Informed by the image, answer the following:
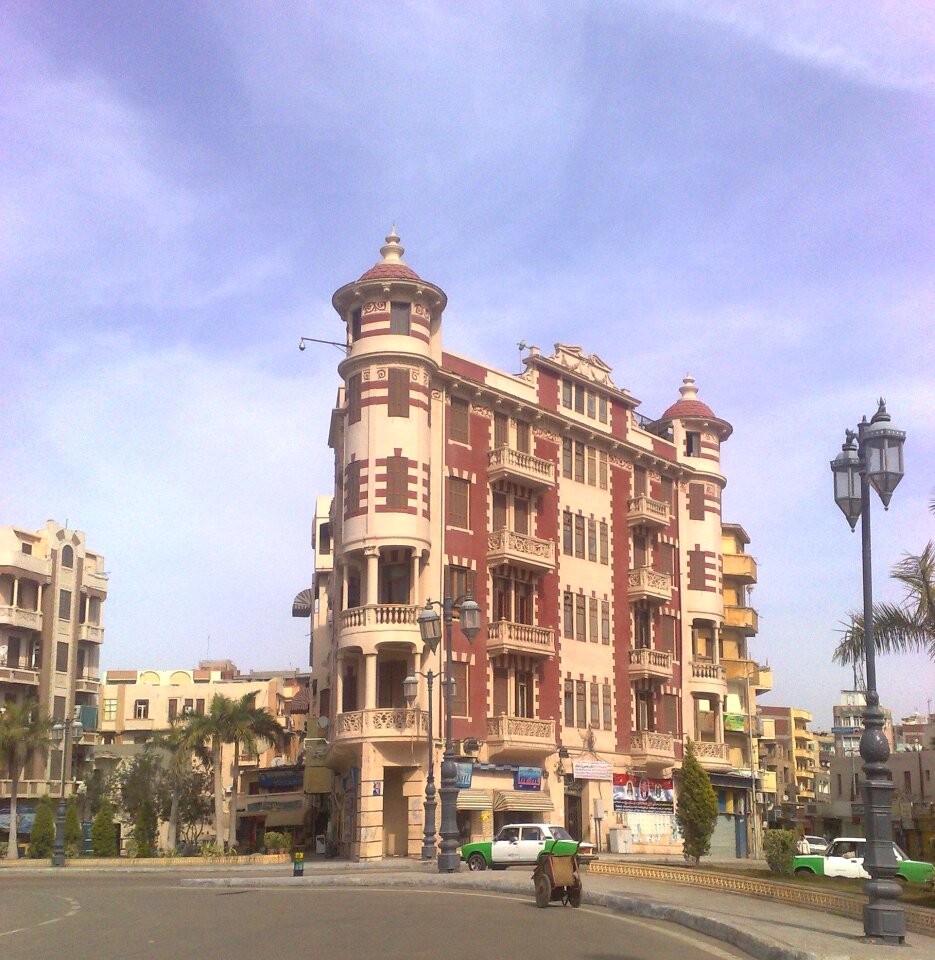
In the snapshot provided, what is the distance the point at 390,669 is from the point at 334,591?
4.80 m

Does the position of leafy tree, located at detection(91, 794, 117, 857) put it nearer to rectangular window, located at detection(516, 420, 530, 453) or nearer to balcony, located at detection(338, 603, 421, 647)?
balcony, located at detection(338, 603, 421, 647)

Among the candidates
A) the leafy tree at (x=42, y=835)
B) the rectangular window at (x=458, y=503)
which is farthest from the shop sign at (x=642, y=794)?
the leafy tree at (x=42, y=835)

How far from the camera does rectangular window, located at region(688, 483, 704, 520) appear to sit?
6281 cm

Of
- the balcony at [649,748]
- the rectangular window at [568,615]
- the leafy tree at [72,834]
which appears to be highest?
the rectangular window at [568,615]

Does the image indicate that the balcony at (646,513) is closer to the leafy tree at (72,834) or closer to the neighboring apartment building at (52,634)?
the leafy tree at (72,834)

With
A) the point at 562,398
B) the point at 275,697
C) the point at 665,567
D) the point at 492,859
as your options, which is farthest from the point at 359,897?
the point at 275,697

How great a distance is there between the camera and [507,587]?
50062 millimetres

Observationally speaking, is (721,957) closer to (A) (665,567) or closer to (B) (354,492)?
(B) (354,492)

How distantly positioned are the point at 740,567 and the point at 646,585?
19.3 m

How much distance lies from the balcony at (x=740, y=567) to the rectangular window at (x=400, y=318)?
110 ft

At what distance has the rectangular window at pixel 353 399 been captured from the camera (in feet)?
154

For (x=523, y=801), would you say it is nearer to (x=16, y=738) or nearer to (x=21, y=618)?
(x=16, y=738)

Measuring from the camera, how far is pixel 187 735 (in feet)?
→ 189

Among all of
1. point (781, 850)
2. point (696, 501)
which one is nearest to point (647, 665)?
point (696, 501)
